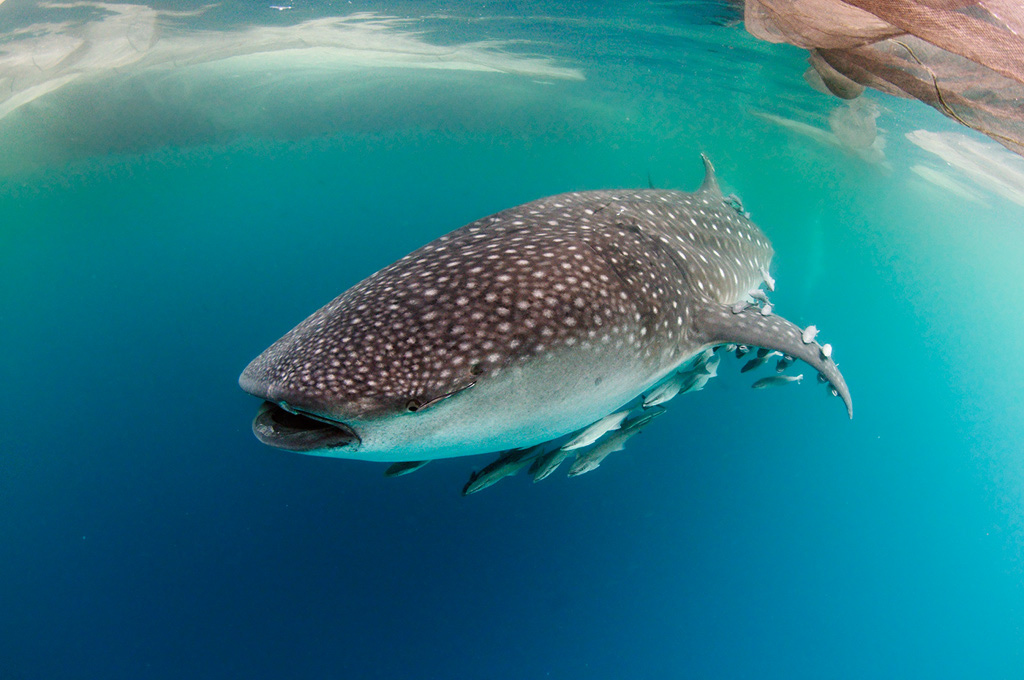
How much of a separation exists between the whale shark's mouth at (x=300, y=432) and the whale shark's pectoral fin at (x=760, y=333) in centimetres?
239

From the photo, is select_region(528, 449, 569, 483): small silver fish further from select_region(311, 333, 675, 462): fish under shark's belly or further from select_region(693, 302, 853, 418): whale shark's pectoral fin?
select_region(693, 302, 853, 418): whale shark's pectoral fin

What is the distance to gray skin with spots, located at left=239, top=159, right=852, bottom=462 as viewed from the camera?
1952 millimetres

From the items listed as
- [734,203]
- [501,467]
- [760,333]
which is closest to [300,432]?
[501,467]

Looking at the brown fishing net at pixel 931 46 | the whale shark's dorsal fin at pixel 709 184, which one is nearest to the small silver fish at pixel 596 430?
the brown fishing net at pixel 931 46

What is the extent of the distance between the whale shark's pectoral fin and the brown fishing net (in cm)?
179

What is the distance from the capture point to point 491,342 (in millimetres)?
2104

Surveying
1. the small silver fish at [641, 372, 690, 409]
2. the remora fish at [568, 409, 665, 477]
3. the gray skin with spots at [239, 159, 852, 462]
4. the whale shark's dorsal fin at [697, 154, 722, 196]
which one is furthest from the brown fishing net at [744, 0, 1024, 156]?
the remora fish at [568, 409, 665, 477]

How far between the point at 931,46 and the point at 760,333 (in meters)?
3.27

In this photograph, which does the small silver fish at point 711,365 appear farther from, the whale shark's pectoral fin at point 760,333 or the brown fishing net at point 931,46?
the brown fishing net at point 931,46

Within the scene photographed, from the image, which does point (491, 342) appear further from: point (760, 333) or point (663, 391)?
point (663, 391)

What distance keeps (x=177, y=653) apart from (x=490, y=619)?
5167 millimetres

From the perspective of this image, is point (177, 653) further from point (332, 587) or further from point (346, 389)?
point (346, 389)

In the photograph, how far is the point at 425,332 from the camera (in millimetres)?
2090

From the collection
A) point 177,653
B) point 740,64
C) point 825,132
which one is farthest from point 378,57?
point 825,132
